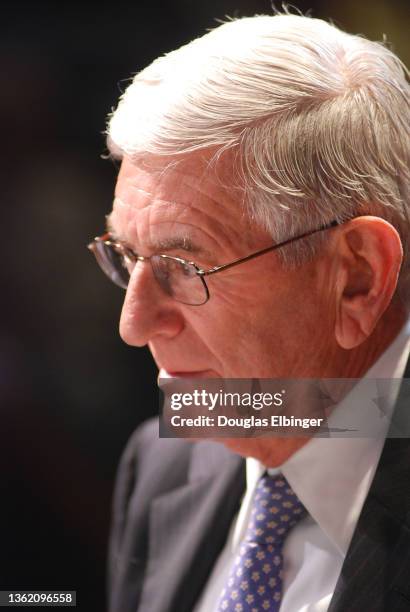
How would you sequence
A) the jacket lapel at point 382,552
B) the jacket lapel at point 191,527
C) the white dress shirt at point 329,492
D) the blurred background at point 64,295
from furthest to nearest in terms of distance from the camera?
the blurred background at point 64,295
the jacket lapel at point 191,527
the white dress shirt at point 329,492
the jacket lapel at point 382,552

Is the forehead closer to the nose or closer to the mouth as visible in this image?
the nose

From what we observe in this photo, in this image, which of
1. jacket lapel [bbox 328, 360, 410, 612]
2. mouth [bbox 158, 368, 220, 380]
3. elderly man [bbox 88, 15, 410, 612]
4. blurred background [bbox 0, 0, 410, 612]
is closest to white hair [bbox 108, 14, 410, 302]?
elderly man [bbox 88, 15, 410, 612]

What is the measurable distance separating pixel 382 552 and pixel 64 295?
1.18 metres

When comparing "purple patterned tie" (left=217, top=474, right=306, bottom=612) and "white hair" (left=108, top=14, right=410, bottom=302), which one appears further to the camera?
"purple patterned tie" (left=217, top=474, right=306, bottom=612)

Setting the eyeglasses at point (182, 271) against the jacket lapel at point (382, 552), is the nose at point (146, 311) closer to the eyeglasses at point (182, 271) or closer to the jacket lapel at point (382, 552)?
the eyeglasses at point (182, 271)

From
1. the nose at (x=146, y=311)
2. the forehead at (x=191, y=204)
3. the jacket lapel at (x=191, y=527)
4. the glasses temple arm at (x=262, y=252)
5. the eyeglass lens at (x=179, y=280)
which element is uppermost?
the forehead at (x=191, y=204)

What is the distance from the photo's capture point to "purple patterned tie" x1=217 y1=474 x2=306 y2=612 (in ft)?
3.88

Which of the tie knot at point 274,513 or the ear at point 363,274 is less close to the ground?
the ear at point 363,274

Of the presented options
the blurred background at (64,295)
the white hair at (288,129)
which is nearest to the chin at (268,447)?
the white hair at (288,129)

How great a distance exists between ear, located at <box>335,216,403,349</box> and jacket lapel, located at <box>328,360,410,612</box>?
21 cm

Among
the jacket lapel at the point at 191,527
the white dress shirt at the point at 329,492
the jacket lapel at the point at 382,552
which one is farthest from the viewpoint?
the jacket lapel at the point at 191,527

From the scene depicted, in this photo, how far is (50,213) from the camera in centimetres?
192

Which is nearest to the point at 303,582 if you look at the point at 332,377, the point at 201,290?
the point at 332,377

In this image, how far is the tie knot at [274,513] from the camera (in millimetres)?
1230
